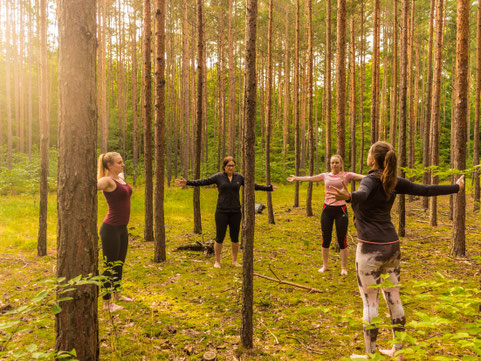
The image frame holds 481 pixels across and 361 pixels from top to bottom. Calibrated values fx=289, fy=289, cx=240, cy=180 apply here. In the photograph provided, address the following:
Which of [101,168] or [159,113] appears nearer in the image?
[101,168]

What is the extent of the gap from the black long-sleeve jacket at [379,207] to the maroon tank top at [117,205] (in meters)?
3.04

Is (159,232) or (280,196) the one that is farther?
(280,196)

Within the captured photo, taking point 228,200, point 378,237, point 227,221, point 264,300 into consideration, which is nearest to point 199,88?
point 228,200

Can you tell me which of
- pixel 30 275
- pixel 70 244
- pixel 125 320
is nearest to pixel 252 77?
pixel 70 244

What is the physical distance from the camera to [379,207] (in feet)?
9.39

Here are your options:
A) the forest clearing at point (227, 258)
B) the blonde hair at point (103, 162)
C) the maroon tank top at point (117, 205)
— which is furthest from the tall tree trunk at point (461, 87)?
the blonde hair at point (103, 162)

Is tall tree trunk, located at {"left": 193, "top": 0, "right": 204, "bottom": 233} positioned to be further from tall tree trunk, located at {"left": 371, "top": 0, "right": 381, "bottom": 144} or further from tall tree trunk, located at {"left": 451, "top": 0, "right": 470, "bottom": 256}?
tall tree trunk, located at {"left": 371, "top": 0, "right": 381, "bottom": 144}

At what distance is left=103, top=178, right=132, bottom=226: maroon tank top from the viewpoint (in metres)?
4.01

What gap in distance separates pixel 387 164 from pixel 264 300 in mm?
3059

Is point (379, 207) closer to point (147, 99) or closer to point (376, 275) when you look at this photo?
point (376, 275)

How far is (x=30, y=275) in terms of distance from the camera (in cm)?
574

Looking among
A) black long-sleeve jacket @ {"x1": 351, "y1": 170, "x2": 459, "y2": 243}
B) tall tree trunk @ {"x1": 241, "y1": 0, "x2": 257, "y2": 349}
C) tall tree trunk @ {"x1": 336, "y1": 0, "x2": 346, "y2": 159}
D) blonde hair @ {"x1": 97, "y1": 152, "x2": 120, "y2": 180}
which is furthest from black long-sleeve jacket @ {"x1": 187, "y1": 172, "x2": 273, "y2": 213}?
black long-sleeve jacket @ {"x1": 351, "y1": 170, "x2": 459, "y2": 243}

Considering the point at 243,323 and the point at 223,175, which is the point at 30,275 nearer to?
the point at 223,175

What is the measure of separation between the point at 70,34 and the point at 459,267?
8.22 meters
